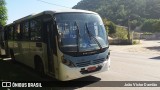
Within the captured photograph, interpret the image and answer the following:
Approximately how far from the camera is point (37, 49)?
10875 millimetres

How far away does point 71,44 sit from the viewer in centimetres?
885

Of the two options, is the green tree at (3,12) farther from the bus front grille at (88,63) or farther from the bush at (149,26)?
the bush at (149,26)

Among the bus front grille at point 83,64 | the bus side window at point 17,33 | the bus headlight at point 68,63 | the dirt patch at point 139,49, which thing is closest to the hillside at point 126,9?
the dirt patch at point 139,49

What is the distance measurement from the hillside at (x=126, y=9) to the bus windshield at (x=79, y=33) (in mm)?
87466

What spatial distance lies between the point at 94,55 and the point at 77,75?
1034mm

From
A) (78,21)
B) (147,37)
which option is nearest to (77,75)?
(78,21)

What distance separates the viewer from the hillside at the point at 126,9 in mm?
102938

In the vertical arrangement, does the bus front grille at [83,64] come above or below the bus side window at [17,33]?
below

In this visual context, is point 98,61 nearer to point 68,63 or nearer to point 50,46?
point 68,63

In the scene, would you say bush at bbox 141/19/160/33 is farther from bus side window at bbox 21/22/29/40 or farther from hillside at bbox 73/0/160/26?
bus side window at bbox 21/22/29/40

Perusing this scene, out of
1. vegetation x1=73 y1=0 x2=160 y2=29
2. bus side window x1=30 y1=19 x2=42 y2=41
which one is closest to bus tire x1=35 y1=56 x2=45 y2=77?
bus side window x1=30 y1=19 x2=42 y2=41

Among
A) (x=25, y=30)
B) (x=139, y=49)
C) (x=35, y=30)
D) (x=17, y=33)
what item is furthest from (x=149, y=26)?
(x=35, y=30)

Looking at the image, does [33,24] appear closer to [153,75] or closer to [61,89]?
[61,89]

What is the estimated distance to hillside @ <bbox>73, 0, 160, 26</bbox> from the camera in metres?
103
